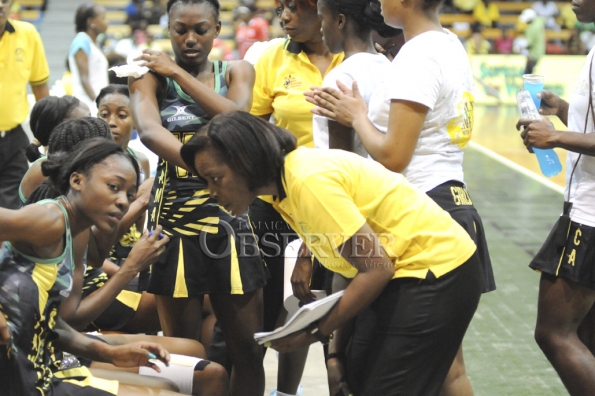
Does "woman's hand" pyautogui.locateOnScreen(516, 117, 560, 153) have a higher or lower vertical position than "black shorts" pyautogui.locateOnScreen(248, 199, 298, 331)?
higher

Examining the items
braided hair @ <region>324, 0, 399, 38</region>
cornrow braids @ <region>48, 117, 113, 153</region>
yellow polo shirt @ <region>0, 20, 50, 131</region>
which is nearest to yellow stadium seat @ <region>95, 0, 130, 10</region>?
yellow polo shirt @ <region>0, 20, 50, 131</region>

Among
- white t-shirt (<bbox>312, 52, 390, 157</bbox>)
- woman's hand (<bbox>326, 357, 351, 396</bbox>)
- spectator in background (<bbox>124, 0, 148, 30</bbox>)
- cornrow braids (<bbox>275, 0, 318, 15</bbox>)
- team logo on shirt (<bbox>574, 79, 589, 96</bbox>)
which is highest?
cornrow braids (<bbox>275, 0, 318, 15</bbox>)

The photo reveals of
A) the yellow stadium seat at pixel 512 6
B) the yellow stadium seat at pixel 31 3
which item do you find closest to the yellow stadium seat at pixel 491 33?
the yellow stadium seat at pixel 512 6

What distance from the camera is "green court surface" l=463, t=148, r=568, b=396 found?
428 cm

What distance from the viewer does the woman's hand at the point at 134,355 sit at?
279 centimetres

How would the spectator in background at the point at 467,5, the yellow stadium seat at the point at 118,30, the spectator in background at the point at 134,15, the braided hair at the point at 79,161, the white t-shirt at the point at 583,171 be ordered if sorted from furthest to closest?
1. the spectator in background at the point at 467,5
2. the yellow stadium seat at the point at 118,30
3. the spectator in background at the point at 134,15
4. the white t-shirt at the point at 583,171
5. the braided hair at the point at 79,161

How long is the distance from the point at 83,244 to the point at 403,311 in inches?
46.0

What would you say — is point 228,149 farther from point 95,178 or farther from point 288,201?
point 95,178

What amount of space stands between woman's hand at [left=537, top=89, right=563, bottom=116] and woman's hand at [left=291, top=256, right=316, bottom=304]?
1.39 metres

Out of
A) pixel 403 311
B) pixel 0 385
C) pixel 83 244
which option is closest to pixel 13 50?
pixel 83 244

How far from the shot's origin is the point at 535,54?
1925cm

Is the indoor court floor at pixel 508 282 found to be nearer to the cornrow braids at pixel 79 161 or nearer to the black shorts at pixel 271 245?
the black shorts at pixel 271 245

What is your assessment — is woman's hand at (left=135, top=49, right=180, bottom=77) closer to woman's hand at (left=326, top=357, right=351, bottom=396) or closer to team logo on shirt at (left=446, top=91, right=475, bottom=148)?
team logo on shirt at (left=446, top=91, right=475, bottom=148)

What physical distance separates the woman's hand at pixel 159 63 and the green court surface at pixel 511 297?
2254 millimetres
